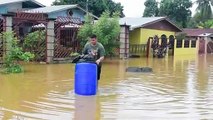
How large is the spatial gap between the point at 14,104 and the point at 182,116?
323 cm

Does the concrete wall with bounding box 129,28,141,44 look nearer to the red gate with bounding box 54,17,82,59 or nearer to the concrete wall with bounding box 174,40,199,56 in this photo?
the concrete wall with bounding box 174,40,199,56

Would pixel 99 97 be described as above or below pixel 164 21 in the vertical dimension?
below

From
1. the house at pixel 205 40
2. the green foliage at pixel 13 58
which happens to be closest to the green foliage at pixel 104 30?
the green foliage at pixel 13 58

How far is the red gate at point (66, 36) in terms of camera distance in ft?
63.8

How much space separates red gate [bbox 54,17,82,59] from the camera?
63.8 feet

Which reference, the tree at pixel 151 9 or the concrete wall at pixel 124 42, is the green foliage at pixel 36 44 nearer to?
the concrete wall at pixel 124 42

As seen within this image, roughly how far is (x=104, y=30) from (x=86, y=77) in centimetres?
1131

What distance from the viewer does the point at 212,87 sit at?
1054 centimetres

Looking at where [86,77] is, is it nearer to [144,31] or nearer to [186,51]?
[144,31]

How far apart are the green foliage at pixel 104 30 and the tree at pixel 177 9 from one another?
30841mm

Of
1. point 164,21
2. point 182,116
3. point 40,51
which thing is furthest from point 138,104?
point 164,21

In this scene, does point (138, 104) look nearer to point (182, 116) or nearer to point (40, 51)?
point (182, 116)

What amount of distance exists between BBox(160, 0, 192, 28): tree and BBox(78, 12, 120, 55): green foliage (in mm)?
30841

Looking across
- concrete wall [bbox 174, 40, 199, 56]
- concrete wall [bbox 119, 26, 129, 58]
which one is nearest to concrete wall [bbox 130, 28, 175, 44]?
concrete wall [bbox 174, 40, 199, 56]
